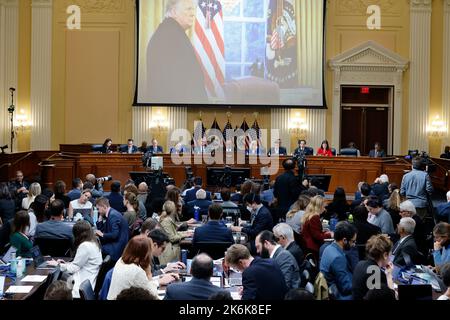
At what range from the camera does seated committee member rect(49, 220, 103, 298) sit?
667 cm

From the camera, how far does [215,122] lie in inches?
837

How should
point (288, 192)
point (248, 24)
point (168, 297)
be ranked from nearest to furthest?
point (168, 297), point (288, 192), point (248, 24)

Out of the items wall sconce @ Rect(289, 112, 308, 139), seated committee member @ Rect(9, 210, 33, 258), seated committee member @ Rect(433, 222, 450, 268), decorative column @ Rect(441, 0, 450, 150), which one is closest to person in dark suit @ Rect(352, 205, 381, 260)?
seated committee member @ Rect(433, 222, 450, 268)

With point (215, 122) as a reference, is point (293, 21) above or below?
above

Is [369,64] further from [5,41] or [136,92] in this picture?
[5,41]

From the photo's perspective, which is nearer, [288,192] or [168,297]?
[168,297]

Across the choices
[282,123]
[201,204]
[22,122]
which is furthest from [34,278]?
[282,123]

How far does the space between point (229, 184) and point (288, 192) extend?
4.71 metres

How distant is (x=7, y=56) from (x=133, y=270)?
17232 mm

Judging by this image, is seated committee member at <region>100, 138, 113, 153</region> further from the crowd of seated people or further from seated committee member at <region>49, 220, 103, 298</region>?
seated committee member at <region>49, 220, 103, 298</region>

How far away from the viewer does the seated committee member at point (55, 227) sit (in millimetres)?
7887

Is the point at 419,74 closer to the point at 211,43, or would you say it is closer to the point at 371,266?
the point at 211,43

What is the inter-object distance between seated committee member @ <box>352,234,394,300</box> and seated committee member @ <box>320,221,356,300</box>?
367mm

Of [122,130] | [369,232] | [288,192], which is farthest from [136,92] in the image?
[369,232]
